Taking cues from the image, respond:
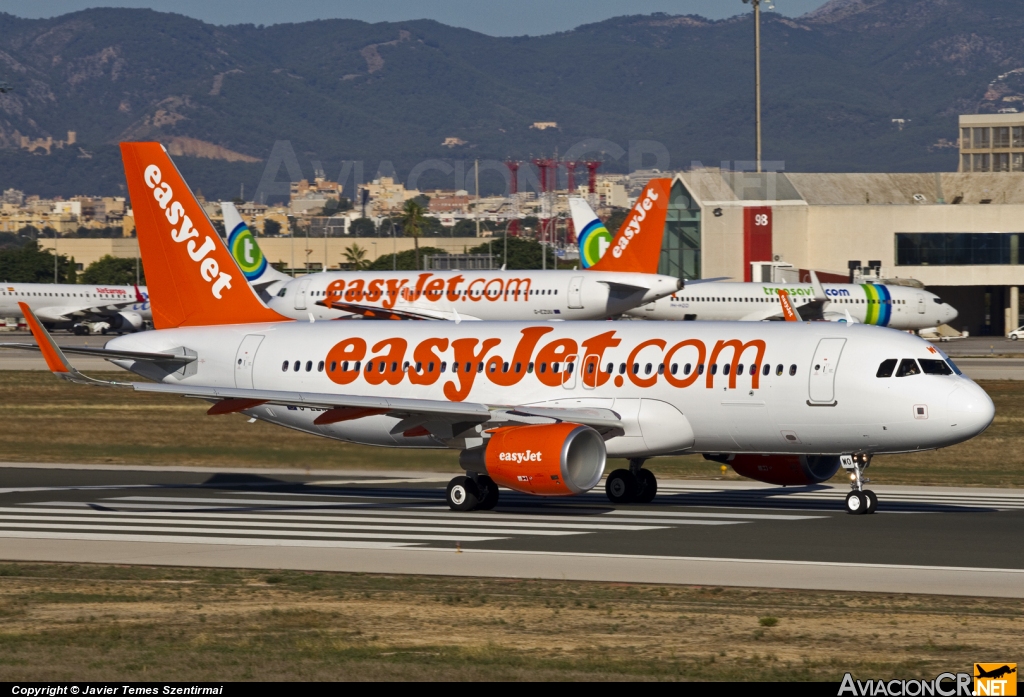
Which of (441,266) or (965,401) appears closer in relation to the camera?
(965,401)

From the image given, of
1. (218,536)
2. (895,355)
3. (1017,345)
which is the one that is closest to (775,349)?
(895,355)

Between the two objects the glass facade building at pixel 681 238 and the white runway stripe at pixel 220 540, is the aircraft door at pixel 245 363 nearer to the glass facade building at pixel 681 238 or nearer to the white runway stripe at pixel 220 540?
the white runway stripe at pixel 220 540

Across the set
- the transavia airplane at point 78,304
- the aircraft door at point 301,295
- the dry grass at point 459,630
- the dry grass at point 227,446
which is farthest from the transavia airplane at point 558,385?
the transavia airplane at point 78,304

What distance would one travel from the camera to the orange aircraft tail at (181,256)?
37.6 m

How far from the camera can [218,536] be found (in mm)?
27703

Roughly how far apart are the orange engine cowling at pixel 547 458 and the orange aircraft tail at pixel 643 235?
152ft

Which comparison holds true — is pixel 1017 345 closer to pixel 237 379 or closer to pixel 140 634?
pixel 237 379

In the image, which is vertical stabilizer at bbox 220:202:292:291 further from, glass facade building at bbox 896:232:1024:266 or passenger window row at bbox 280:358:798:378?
passenger window row at bbox 280:358:798:378

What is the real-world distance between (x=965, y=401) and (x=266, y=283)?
7404cm

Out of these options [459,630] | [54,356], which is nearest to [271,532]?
[54,356]

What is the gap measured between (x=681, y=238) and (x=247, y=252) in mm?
41401

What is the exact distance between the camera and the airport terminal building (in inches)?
4897

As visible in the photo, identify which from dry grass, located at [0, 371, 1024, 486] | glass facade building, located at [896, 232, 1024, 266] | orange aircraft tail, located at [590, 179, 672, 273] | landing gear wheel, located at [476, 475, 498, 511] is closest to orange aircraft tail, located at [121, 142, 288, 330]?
dry grass, located at [0, 371, 1024, 486]

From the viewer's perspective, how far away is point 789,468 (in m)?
32.6
